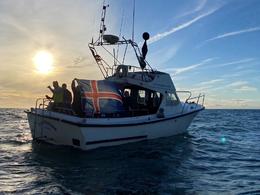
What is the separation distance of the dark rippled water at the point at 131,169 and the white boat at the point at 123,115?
0.47m

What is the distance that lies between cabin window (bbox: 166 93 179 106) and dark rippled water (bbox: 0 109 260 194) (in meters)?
2.21

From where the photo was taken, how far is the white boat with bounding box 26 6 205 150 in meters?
14.3

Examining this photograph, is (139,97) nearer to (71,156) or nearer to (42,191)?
(71,156)

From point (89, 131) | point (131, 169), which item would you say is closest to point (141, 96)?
point (89, 131)

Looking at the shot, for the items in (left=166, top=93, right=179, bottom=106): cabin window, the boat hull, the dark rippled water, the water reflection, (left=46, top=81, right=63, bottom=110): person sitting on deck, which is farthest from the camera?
(left=166, top=93, right=179, bottom=106): cabin window

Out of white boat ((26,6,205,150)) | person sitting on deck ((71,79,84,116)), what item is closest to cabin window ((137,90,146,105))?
white boat ((26,6,205,150))

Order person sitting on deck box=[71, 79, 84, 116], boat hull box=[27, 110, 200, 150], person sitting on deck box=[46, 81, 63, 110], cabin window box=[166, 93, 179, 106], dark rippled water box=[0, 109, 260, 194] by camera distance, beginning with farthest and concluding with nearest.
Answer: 1. cabin window box=[166, 93, 179, 106]
2. person sitting on deck box=[46, 81, 63, 110]
3. person sitting on deck box=[71, 79, 84, 116]
4. boat hull box=[27, 110, 200, 150]
5. dark rippled water box=[0, 109, 260, 194]

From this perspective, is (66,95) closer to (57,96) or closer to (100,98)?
(57,96)

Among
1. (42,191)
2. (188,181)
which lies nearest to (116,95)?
(188,181)

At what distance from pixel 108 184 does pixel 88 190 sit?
83cm

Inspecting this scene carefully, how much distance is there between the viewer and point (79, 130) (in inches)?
547

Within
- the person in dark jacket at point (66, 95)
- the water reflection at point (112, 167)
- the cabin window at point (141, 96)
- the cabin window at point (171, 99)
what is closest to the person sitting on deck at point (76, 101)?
the person in dark jacket at point (66, 95)

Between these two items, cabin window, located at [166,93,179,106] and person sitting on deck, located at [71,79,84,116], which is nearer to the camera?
person sitting on deck, located at [71,79,84,116]

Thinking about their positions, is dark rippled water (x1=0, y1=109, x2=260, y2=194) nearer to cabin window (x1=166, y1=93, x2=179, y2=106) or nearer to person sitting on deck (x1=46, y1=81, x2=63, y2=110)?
person sitting on deck (x1=46, y1=81, x2=63, y2=110)
